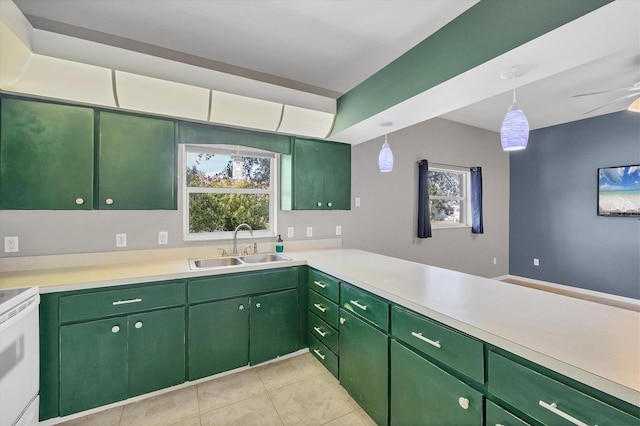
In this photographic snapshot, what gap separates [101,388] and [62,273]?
843 millimetres

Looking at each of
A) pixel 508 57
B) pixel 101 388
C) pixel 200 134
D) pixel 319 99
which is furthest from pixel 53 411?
pixel 508 57

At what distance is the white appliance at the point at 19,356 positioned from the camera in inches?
51.6

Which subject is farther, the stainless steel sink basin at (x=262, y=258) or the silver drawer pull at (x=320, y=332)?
the stainless steel sink basin at (x=262, y=258)

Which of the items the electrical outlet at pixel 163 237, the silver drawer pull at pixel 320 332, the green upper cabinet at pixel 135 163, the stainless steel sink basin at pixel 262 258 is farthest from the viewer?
the stainless steel sink basin at pixel 262 258

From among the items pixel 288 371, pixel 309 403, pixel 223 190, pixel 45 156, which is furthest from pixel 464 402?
pixel 45 156

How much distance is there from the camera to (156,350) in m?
2.00

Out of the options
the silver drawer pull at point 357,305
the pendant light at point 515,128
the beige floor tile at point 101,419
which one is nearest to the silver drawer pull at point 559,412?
the silver drawer pull at point 357,305

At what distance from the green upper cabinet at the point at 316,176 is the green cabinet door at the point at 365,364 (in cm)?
126

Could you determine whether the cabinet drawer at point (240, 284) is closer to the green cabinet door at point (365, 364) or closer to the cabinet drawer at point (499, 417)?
the green cabinet door at point (365, 364)

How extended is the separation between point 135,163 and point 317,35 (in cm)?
171

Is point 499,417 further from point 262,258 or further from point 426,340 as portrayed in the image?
point 262,258

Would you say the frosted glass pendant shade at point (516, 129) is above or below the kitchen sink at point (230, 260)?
above

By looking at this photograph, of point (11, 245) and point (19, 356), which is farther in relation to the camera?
point (11, 245)

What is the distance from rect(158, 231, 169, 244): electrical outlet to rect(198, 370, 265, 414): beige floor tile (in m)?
1.24
